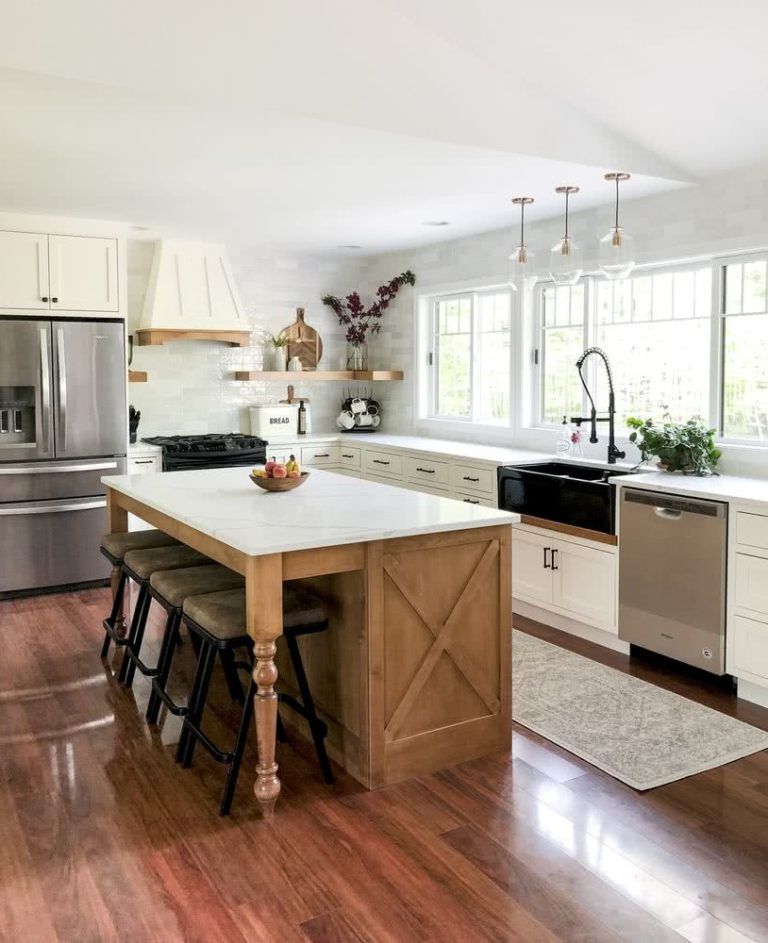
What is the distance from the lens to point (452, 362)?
6.80m

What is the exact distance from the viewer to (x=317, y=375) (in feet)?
23.1

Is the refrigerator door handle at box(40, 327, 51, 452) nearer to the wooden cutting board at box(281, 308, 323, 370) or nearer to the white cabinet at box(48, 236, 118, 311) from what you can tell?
the white cabinet at box(48, 236, 118, 311)

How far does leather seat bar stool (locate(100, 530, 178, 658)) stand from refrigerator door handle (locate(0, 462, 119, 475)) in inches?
51.5

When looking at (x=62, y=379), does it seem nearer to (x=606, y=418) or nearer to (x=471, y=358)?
(x=471, y=358)

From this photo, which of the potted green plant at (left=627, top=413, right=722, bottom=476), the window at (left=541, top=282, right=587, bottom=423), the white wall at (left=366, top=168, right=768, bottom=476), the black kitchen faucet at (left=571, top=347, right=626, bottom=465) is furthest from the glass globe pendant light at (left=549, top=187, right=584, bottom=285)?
the potted green plant at (left=627, top=413, right=722, bottom=476)

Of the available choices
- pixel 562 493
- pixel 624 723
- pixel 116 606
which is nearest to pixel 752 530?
pixel 624 723

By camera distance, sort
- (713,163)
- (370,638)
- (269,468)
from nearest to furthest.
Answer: (370,638)
(269,468)
(713,163)

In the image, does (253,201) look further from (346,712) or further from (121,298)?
(346,712)

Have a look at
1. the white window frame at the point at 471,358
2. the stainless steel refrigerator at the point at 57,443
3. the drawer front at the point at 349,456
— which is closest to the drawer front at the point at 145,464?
the stainless steel refrigerator at the point at 57,443

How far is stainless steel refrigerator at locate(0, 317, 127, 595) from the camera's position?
5402 millimetres

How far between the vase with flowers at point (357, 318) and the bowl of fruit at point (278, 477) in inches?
144

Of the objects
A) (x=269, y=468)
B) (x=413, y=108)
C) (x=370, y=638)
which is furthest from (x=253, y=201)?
(x=370, y=638)

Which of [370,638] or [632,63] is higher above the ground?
[632,63]

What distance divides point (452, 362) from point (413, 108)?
329 cm
